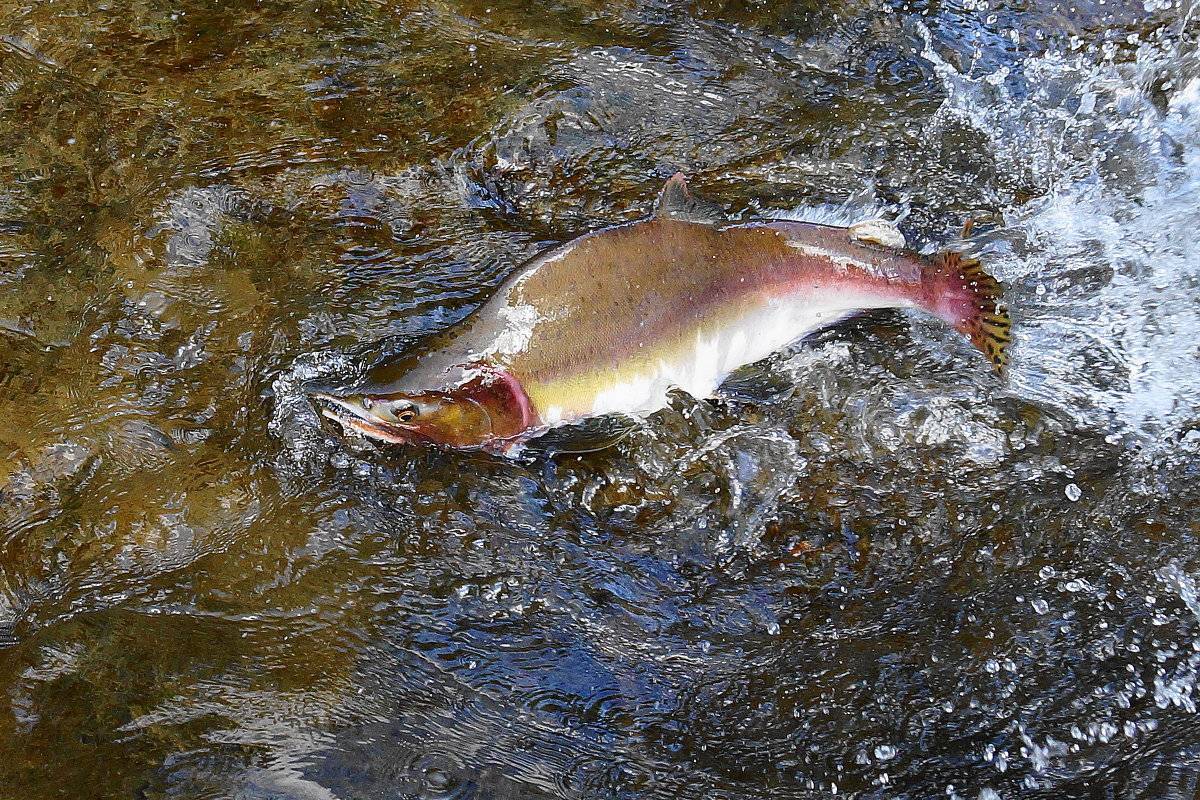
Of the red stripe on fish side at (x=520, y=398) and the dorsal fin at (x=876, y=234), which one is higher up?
the dorsal fin at (x=876, y=234)

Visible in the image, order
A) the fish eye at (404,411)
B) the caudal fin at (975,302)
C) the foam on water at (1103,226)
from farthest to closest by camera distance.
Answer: the foam on water at (1103,226)
the caudal fin at (975,302)
the fish eye at (404,411)

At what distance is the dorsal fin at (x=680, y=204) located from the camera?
131 inches

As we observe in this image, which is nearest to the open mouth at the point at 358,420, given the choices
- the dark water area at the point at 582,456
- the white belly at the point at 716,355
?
the dark water area at the point at 582,456

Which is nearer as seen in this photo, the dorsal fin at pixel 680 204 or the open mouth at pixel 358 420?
the open mouth at pixel 358 420

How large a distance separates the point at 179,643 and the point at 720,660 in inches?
91.9

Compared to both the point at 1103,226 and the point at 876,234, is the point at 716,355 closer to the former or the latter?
the point at 876,234

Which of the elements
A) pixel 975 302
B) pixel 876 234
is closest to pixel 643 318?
pixel 876 234

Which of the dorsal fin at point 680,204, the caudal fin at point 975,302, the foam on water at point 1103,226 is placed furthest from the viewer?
the foam on water at point 1103,226

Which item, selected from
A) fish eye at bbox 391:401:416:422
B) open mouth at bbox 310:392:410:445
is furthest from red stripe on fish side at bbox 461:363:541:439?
open mouth at bbox 310:392:410:445

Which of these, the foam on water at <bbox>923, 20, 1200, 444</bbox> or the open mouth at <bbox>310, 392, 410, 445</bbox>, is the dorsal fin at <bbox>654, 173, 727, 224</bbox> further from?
the foam on water at <bbox>923, 20, 1200, 444</bbox>

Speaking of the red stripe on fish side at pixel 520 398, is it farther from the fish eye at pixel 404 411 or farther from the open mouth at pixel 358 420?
the open mouth at pixel 358 420

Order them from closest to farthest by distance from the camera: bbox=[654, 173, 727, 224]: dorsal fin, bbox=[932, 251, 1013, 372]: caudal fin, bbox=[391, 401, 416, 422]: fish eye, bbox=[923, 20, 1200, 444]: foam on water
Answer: bbox=[391, 401, 416, 422]: fish eye, bbox=[654, 173, 727, 224]: dorsal fin, bbox=[932, 251, 1013, 372]: caudal fin, bbox=[923, 20, 1200, 444]: foam on water

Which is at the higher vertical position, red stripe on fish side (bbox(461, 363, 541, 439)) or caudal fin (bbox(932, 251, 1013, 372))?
caudal fin (bbox(932, 251, 1013, 372))

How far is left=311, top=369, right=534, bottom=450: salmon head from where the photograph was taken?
125 inches
